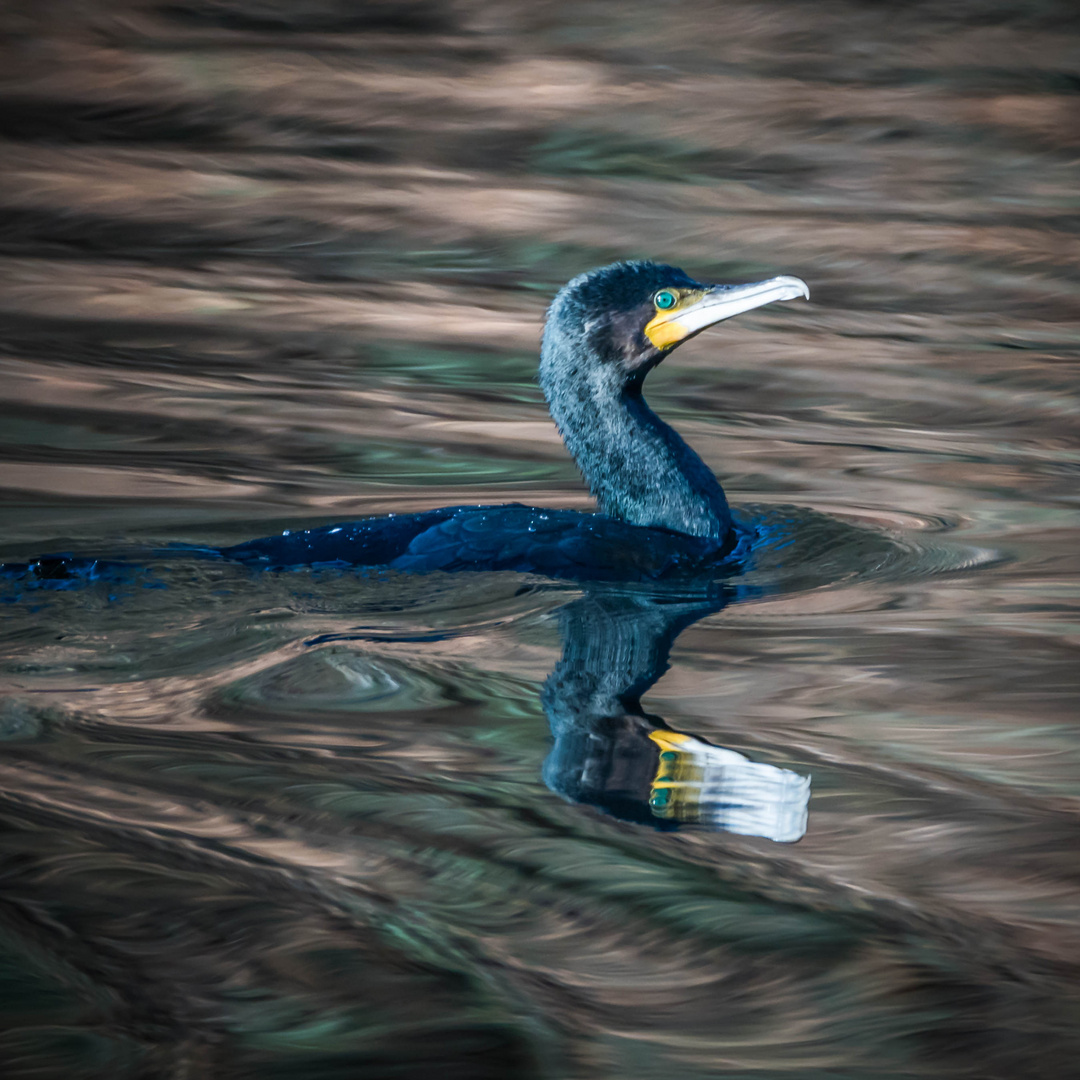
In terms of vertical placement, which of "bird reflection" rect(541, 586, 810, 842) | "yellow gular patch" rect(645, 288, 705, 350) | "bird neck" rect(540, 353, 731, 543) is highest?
"yellow gular patch" rect(645, 288, 705, 350)

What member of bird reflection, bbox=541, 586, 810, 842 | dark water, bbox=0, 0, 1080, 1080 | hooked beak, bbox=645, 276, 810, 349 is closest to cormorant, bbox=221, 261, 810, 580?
hooked beak, bbox=645, 276, 810, 349

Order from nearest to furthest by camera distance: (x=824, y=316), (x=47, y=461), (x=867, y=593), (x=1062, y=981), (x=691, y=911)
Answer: (x=1062, y=981)
(x=691, y=911)
(x=867, y=593)
(x=47, y=461)
(x=824, y=316)

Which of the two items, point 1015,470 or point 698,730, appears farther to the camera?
point 1015,470

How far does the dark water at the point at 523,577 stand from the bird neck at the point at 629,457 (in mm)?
264

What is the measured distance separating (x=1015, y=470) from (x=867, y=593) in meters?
1.76

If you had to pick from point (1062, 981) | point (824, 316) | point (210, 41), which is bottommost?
point (1062, 981)

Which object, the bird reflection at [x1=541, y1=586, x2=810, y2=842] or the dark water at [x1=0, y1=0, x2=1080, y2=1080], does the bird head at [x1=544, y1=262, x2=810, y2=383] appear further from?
the bird reflection at [x1=541, y1=586, x2=810, y2=842]

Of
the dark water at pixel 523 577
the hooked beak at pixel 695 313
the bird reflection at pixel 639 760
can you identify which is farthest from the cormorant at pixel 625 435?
the bird reflection at pixel 639 760

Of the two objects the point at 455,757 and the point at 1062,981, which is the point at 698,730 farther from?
the point at 1062,981

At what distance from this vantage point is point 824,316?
24.7ft

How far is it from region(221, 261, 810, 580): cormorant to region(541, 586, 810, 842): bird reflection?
65 cm

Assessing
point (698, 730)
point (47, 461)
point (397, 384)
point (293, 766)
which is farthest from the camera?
point (397, 384)

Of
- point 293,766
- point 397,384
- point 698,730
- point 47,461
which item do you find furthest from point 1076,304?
point 293,766

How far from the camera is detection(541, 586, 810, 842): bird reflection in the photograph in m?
2.49
